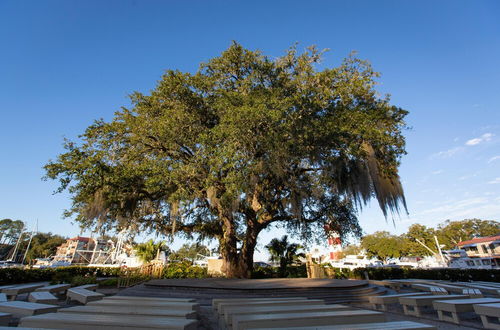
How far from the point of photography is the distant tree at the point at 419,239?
3956cm

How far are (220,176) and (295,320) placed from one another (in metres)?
7.39

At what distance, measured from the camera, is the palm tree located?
14.7m

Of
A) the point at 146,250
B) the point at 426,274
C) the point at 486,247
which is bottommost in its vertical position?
the point at 426,274

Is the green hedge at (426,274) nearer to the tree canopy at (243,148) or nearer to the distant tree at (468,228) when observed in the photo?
the tree canopy at (243,148)

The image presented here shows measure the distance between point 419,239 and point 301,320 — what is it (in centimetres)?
4774

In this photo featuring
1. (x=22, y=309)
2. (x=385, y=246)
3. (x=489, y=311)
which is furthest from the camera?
(x=385, y=246)

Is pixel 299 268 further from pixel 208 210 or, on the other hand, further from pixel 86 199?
pixel 86 199

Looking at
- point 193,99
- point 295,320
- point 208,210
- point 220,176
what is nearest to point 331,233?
point 208,210

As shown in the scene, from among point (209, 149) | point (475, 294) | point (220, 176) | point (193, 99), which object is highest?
point (193, 99)

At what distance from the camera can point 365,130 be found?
28.9 ft

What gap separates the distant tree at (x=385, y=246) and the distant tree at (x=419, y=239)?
1073 millimetres

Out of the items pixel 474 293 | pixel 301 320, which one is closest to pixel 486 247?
pixel 474 293

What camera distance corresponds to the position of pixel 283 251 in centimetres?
1482

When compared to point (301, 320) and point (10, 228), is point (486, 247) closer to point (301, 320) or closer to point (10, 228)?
point (301, 320)
